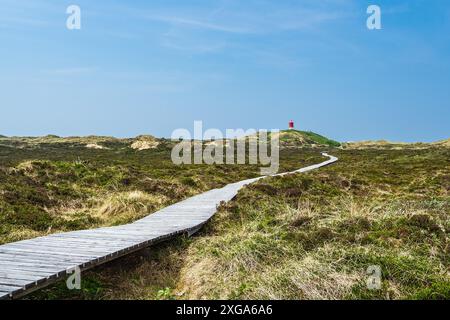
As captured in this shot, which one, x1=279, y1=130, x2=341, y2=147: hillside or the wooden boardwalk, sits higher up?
Result: x1=279, y1=130, x2=341, y2=147: hillside

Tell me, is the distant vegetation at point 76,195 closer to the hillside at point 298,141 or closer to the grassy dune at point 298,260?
the grassy dune at point 298,260

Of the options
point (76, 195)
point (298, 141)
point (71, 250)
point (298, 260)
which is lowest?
point (298, 260)

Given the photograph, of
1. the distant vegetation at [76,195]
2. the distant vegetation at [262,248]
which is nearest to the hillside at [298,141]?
the distant vegetation at [76,195]

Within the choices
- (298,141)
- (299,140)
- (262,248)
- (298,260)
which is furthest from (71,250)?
(299,140)

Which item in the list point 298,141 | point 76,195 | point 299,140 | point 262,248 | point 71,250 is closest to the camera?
point 71,250

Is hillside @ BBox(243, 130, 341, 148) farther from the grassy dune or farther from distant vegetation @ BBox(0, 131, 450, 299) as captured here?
the grassy dune

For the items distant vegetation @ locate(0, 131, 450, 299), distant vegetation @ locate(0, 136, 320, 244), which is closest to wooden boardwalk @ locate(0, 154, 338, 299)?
distant vegetation @ locate(0, 131, 450, 299)

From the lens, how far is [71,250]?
8.17m

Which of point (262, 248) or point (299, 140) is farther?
point (299, 140)

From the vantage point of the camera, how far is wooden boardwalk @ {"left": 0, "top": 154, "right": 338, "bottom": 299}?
249 inches

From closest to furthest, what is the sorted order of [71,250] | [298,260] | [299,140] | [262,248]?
[71,250]
[298,260]
[262,248]
[299,140]

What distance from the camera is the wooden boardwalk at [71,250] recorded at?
6.33 metres

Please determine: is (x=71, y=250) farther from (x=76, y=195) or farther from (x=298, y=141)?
(x=298, y=141)
